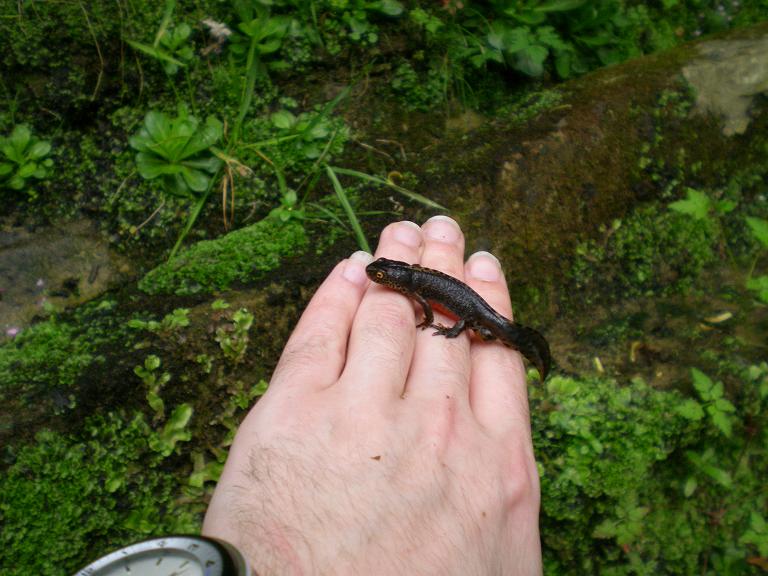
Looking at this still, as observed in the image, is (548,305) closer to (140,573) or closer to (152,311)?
(152,311)

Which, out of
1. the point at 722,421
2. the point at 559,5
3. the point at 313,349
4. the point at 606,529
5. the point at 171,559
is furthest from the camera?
the point at 559,5

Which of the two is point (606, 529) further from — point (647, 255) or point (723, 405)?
point (647, 255)

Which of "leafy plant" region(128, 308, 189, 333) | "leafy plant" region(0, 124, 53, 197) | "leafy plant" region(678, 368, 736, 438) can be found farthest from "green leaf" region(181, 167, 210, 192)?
"leafy plant" region(678, 368, 736, 438)

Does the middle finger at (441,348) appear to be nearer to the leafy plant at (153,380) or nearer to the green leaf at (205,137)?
the leafy plant at (153,380)

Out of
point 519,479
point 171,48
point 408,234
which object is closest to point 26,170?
point 171,48

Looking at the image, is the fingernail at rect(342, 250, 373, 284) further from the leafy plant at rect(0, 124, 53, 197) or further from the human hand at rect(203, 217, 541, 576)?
the leafy plant at rect(0, 124, 53, 197)

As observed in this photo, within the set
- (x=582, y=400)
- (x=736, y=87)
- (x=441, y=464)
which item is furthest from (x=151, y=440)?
(x=736, y=87)
